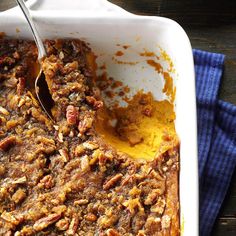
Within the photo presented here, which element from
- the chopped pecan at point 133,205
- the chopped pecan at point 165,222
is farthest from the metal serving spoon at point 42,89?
the chopped pecan at point 165,222

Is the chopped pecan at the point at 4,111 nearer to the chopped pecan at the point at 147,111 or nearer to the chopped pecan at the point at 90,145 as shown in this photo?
the chopped pecan at the point at 90,145

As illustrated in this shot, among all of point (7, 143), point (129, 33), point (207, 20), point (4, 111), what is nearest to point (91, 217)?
point (7, 143)

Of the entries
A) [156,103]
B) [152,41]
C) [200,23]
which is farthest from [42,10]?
[200,23]

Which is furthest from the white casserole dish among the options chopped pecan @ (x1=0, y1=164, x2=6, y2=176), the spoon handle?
chopped pecan @ (x1=0, y1=164, x2=6, y2=176)

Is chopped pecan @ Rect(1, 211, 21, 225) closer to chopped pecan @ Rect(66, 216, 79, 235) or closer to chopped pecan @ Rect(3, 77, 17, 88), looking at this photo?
chopped pecan @ Rect(66, 216, 79, 235)

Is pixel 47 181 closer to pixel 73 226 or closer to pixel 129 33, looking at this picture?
pixel 73 226
